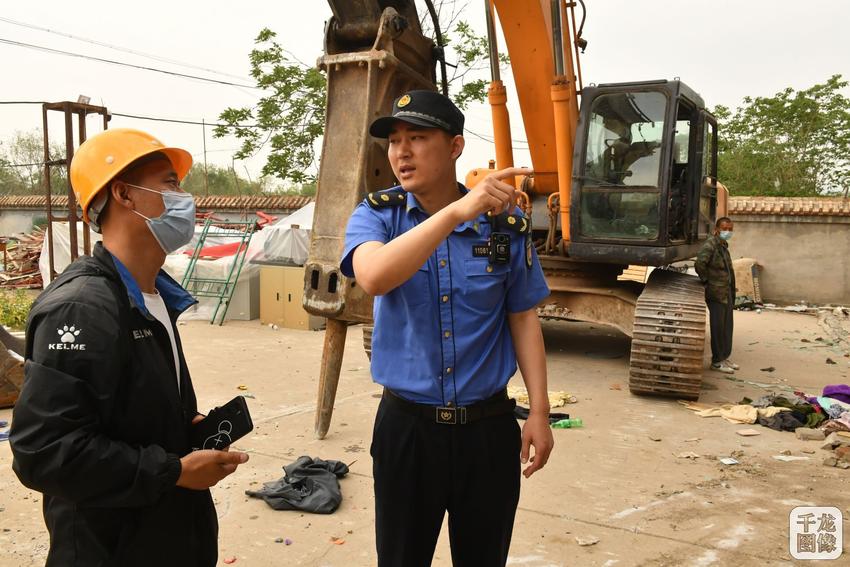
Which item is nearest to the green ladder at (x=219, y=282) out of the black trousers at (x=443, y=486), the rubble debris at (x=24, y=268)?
the rubble debris at (x=24, y=268)

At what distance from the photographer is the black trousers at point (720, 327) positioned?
775 cm

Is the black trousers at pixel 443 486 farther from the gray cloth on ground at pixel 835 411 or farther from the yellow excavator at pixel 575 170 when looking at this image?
the gray cloth on ground at pixel 835 411

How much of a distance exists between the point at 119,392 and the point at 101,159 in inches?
23.0

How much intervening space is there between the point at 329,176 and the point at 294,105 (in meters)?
13.4

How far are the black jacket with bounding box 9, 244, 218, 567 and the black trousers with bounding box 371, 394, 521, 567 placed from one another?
0.58 meters

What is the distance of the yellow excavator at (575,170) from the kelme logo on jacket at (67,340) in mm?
3130

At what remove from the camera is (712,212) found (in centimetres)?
859

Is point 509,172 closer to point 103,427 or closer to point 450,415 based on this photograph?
point 450,415

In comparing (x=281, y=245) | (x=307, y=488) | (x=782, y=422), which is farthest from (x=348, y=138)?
(x=281, y=245)

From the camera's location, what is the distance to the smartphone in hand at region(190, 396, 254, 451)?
5.90 ft

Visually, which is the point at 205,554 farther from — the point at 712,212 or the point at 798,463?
the point at 712,212

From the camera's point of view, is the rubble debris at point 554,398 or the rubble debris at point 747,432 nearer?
the rubble debris at point 747,432

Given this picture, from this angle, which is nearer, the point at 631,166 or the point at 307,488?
the point at 307,488

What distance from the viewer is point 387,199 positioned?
2109mm
